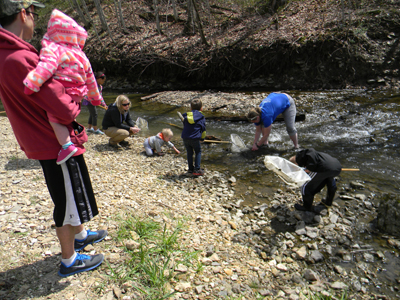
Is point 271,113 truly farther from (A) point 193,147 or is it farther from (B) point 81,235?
(B) point 81,235

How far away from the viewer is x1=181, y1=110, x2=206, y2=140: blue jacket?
5656 mm

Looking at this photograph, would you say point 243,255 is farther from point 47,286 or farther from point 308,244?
point 47,286

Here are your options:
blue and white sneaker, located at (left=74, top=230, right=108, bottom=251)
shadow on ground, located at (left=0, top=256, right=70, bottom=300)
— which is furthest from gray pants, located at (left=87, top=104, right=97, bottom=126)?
shadow on ground, located at (left=0, top=256, right=70, bottom=300)

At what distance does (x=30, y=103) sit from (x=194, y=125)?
387 cm

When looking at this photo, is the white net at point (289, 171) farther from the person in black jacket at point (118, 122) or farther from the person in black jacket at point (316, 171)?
the person in black jacket at point (118, 122)

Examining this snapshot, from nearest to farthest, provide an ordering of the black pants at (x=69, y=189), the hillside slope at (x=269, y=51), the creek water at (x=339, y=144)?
the black pants at (x=69, y=189), the creek water at (x=339, y=144), the hillside slope at (x=269, y=51)

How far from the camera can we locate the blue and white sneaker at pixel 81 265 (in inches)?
103

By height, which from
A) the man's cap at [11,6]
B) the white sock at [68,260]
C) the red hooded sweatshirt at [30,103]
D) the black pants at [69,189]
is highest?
the man's cap at [11,6]

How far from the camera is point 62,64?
6.85ft

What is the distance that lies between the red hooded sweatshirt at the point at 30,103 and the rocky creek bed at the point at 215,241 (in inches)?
Result: 59.5

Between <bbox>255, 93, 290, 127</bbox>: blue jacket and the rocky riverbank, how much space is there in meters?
1.97

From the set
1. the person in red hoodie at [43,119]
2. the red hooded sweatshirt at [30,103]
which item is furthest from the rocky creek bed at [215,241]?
the red hooded sweatshirt at [30,103]

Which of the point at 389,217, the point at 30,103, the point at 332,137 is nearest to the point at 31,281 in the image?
the point at 30,103

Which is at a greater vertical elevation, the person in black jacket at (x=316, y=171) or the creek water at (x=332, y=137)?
the person in black jacket at (x=316, y=171)
